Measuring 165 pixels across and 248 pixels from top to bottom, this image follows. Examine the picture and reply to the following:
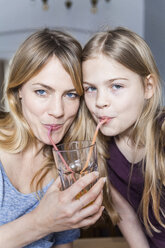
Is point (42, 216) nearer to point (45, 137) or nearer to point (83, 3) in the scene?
point (45, 137)

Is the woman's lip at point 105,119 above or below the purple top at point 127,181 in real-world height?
above

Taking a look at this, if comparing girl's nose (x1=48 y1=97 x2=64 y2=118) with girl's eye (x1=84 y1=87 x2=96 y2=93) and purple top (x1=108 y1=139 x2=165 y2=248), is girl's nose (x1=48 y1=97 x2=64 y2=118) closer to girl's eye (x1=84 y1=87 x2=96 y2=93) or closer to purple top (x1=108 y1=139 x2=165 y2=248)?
girl's eye (x1=84 y1=87 x2=96 y2=93)

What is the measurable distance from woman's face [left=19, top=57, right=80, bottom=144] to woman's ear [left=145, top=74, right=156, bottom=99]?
12.1 inches

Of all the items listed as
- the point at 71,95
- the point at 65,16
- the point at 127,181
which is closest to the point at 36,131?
the point at 71,95

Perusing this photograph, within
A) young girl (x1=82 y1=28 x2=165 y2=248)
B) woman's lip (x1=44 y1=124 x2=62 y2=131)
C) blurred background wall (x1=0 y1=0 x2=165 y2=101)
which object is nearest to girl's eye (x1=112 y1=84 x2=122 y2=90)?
young girl (x1=82 y1=28 x2=165 y2=248)

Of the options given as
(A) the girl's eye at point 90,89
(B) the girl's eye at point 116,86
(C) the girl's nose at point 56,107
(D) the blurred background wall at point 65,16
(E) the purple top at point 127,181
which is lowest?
(E) the purple top at point 127,181

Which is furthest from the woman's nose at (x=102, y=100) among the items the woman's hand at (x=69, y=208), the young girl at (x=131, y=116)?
the woman's hand at (x=69, y=208)

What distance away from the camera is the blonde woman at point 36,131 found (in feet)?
3.38

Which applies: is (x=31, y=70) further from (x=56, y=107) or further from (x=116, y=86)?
(x=116, y=86)

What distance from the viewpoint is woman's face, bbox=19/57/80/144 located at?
1.12 metres

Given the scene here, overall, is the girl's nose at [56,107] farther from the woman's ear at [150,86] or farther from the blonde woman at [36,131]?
the woman's ear at [150,86]

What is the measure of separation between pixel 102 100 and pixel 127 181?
0.40 m

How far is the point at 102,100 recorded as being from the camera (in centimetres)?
115

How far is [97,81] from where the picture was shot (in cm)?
116
